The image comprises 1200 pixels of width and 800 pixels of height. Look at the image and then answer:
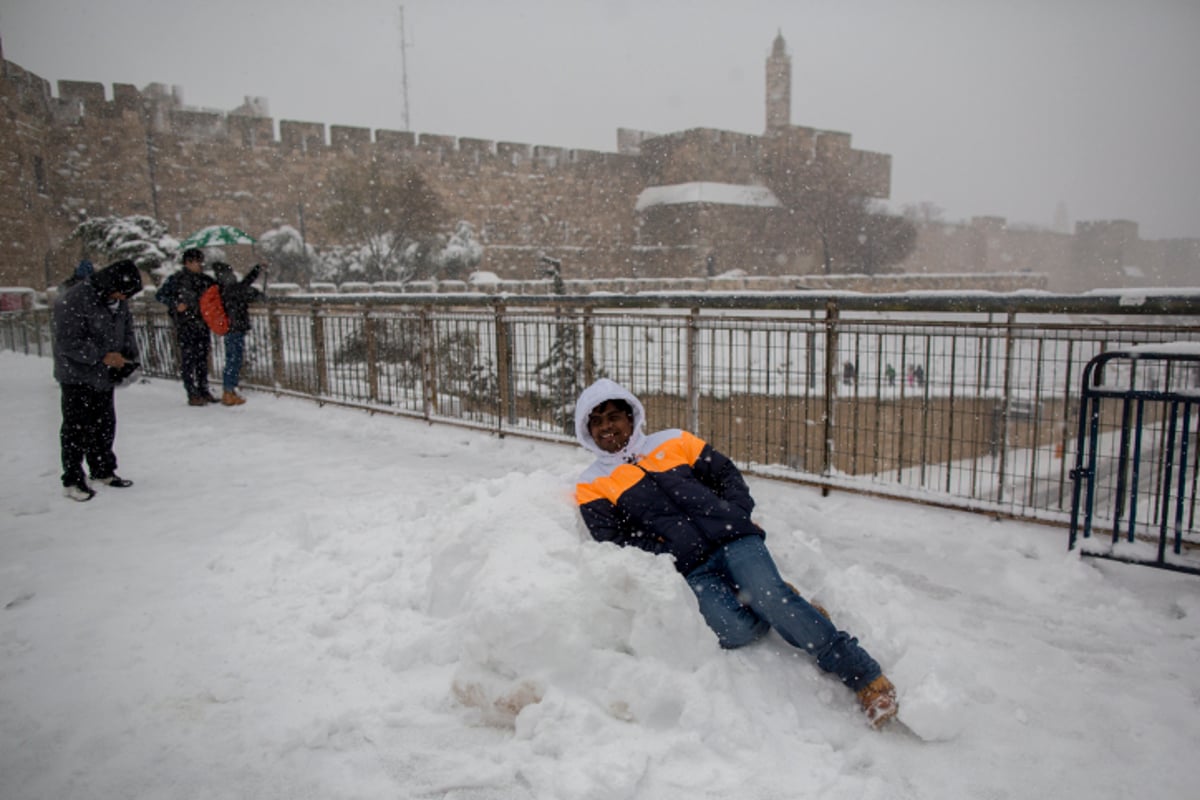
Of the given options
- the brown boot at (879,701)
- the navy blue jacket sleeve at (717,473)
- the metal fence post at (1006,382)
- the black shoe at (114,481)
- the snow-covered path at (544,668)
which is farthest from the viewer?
the black shoe at (114,481)

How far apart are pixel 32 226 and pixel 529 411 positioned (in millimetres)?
23080

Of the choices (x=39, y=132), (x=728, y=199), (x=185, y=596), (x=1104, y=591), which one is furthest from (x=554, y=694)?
(x=728, y=199)

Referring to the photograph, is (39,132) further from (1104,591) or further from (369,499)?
(1104,591)

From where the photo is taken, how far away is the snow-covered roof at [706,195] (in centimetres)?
3597

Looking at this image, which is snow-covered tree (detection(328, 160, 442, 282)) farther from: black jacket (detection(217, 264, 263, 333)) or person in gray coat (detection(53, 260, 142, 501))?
person in gray coat (detection(53, 260, 142, 501))

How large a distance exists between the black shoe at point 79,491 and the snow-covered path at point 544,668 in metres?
0.70

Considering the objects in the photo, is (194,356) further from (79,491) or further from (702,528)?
(702,528)

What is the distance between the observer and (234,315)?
7590 millimetres

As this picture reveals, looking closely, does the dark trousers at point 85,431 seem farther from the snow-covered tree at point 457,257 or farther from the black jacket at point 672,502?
the snow-covered tree at point 457,257

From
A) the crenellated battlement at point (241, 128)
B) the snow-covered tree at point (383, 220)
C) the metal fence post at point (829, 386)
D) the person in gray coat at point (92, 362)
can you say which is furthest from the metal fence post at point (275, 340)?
the crenellated battlement at point (241, 128)

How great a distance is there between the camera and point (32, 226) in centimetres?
2152

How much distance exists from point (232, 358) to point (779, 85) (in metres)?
41.4

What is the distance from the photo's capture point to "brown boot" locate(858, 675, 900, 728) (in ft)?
6.83

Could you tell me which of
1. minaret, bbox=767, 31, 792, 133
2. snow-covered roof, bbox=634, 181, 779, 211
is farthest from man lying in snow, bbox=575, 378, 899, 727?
minaret, bbox=767, 31, 792, 133
